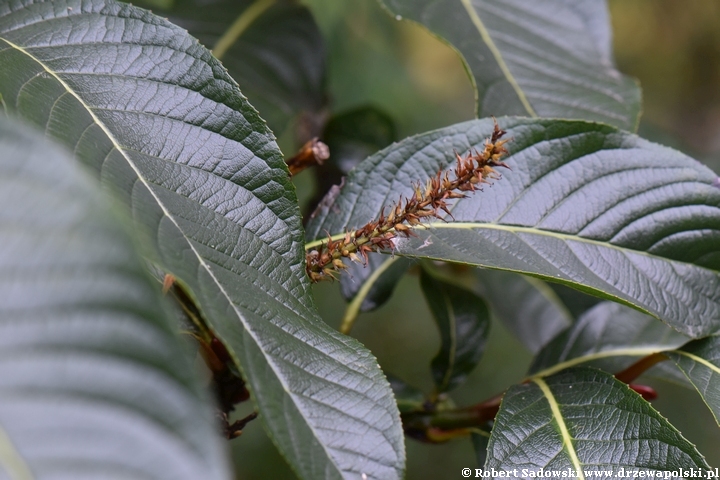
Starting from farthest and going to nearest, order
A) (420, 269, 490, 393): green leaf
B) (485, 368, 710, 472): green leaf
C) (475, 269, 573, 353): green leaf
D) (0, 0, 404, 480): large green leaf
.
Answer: (475, 269, 573, 353): green leaf, (420, 269, 490, 393): green leaf, (485, 368, 710, 472): green leaf, (0, 0, 404, 480): large green leaf

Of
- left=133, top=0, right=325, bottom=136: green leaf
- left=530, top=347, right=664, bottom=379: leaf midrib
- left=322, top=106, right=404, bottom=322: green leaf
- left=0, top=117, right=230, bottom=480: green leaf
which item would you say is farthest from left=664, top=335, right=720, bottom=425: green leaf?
left=133, top=0, right=325, bottom=136: green leaf

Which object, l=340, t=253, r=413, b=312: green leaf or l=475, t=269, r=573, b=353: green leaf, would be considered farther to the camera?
l=475, t=269, r=573, b=353: green leaf

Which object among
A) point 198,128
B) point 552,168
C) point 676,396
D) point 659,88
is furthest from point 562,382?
point 659,88

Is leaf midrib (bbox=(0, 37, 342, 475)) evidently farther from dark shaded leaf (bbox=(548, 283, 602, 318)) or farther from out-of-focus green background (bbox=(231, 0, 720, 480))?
dark shaded leaf (bbox=(548, 283, 602, 318))

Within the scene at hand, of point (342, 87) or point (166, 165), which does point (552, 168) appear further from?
point (342, 87)

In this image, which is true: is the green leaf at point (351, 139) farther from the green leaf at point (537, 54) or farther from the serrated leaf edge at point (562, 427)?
the serrated leaf edge at point (562, 427)

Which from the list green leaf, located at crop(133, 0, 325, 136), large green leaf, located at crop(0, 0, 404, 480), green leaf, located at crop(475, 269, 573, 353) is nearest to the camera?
large green leaf, located at crop(0, 0, 404, 480)

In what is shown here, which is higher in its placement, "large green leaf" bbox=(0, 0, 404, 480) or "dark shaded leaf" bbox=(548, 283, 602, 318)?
"large green leaf" bbox=(0, 0, 404, 480)
